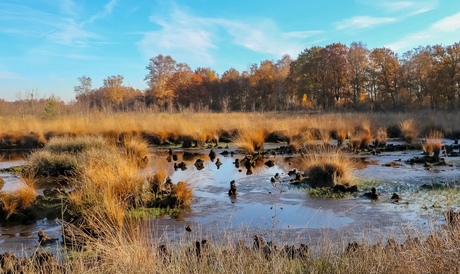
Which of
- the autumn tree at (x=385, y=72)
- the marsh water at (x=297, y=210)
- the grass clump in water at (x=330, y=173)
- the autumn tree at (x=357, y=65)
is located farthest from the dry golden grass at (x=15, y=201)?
the autumn tree at (x=357, y=65)

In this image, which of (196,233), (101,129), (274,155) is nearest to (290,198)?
(196,233)

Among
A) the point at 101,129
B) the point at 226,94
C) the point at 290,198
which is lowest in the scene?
the point at 290,198

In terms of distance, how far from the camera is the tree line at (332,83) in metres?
43.9

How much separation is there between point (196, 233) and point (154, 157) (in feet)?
37.2

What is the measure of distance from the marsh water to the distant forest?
68.1 ft

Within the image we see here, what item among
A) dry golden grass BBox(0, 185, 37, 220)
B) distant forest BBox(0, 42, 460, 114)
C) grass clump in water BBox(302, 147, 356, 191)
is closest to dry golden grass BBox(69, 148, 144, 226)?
dry golden grass BBox(0, 185, 37, 220)

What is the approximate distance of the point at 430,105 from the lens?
44188 mm

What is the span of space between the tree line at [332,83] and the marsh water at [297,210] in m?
21.3

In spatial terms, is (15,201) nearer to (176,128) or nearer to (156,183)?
(156,183)

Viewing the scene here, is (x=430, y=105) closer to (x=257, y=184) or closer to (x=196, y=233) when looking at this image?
(x=257, y=184)

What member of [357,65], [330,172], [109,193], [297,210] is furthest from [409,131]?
[357,65]

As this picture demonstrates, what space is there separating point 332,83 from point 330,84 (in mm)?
260

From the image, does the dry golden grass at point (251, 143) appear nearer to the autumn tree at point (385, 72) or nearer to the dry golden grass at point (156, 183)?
the dry golden grass at point (156, 183)

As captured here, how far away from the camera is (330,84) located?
169ft
